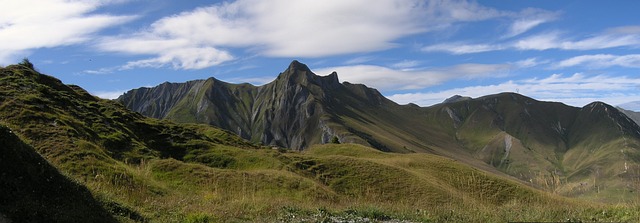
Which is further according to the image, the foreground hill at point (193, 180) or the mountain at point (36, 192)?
the foreground hill at point (193, 180)

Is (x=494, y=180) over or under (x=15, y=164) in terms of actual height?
under

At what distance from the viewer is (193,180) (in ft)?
102

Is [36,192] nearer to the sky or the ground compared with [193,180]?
nearer to the sky

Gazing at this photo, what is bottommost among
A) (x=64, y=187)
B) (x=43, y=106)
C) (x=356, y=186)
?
(x=356, y=186)

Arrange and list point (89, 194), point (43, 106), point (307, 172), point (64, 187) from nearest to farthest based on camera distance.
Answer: point (64, 187)
point (89, 194)
point (43, 106)
point (307, 172)

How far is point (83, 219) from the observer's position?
9461 mm

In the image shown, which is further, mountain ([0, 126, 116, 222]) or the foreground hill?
the foreground hill

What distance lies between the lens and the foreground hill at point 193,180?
10.2 meters

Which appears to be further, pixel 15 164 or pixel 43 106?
pixel 43 106

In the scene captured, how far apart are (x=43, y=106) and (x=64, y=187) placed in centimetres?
2824

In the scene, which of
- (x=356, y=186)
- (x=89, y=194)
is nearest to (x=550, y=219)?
(x=89, y=194)

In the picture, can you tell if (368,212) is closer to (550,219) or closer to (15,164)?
(550,219)

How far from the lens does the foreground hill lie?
10.2 metres

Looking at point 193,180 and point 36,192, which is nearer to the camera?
point 36,192
